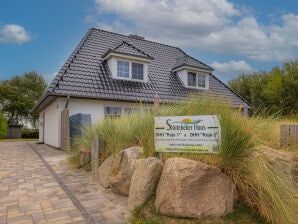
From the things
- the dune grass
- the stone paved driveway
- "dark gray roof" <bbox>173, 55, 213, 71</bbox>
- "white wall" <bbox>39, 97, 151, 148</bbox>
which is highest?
"dark gray roof" <bbox>173, 55, 213, 71</bbox>

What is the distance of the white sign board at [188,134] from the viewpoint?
3324 millimetres

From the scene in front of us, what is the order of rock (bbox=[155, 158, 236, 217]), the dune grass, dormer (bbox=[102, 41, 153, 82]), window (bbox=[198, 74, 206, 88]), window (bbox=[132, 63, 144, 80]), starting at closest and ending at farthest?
the dune grass, rock (bbox=[155, 158, 236, 217]), dormer (bbox=[102, 41, 153, 82]), window (bbox=[132, 63, 144, 80]), window (bbox=[198, 74, 206, 88])

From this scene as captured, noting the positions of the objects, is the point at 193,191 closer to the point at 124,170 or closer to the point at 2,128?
the point at 124,170

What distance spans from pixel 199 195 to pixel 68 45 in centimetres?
1425

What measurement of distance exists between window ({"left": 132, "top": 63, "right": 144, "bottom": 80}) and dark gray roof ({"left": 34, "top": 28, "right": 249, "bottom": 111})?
410mm

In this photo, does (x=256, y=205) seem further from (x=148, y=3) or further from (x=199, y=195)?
(x=148, y=3)

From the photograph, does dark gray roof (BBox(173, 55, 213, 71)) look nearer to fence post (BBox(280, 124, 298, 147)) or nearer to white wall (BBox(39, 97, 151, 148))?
white wall (BBox(39, 97, 151, 148))

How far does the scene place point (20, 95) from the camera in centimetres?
2772

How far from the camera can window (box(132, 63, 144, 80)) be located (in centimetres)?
1266

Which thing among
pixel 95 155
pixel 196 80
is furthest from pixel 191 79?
pixel 95 155

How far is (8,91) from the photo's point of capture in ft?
87.7

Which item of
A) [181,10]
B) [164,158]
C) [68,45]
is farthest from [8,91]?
[164,158]

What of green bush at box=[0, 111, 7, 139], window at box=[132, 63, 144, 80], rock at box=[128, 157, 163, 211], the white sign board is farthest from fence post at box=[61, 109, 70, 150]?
green bush at box=[0, 111, 7, 139]

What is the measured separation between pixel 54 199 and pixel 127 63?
31.1 ft
